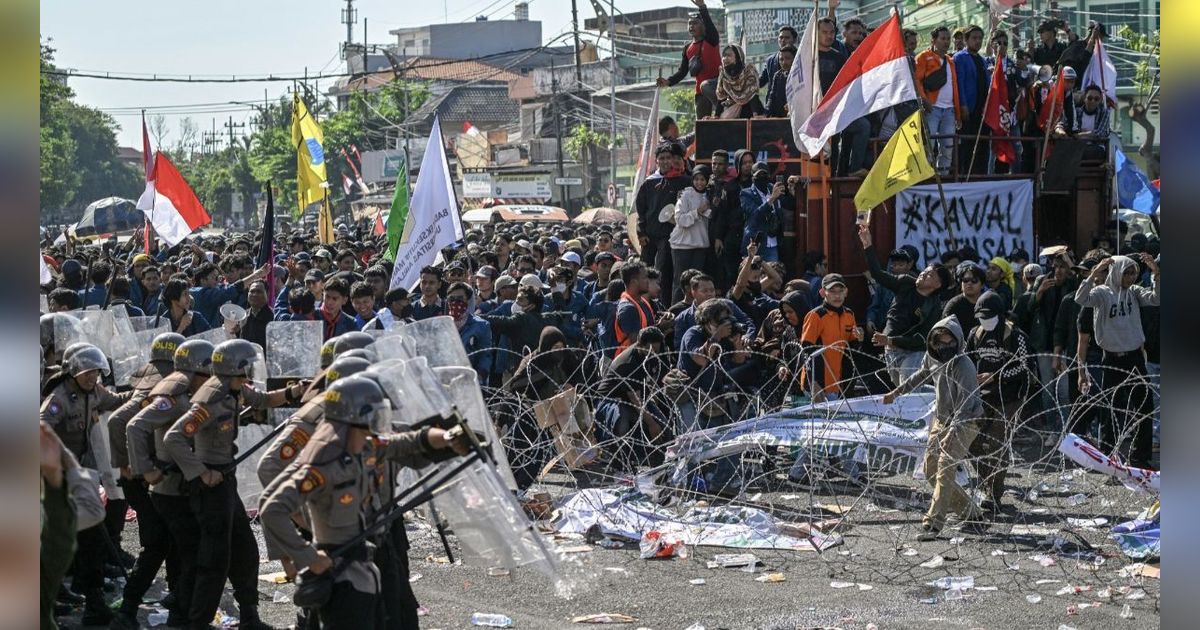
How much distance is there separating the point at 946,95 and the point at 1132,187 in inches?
105

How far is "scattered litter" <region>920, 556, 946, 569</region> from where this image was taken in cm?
975

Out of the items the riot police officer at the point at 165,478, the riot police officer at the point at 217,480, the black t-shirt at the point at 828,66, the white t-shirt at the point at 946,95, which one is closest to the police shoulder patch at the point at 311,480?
the riot police officer at the point at 217,480

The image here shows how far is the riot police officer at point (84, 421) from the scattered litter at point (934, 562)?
5.17 metres

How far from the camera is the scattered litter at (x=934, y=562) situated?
384 inches

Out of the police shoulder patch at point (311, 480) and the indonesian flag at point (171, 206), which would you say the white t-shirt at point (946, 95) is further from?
the indonesian flag at point (171, 206)

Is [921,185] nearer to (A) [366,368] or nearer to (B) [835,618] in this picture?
(B) [835,618]

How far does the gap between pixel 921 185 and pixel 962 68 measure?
1390mm

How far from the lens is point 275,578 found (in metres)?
10.2

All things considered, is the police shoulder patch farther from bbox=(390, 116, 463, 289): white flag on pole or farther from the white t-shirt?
the white t-shirt

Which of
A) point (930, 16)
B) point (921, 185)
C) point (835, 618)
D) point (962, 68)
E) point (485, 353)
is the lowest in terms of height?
point (835, 618)

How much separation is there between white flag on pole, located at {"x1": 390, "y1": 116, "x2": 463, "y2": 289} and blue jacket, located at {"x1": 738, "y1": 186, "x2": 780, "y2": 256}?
2.93m

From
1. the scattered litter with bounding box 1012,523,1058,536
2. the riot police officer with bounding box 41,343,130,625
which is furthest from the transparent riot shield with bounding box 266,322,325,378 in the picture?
the scattered litter with bounding box 1012,523,1058,536

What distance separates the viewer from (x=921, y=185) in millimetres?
15734
